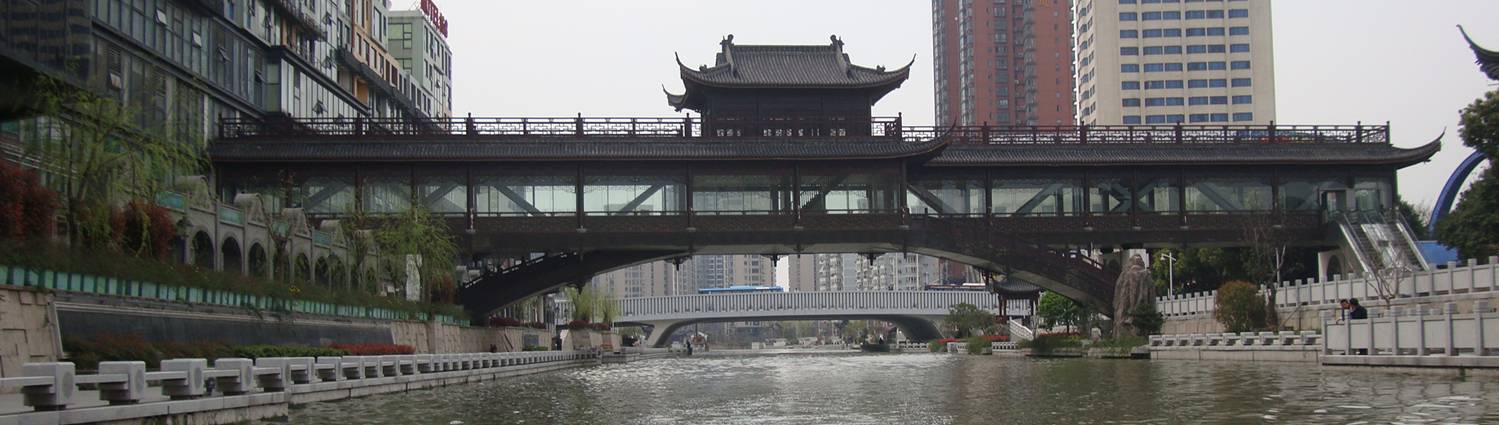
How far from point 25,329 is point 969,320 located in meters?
93.3

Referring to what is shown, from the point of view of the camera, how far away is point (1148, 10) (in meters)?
135

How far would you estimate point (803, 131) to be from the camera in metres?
62.5

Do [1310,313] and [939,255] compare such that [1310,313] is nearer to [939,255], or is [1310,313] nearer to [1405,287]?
[1405,287]

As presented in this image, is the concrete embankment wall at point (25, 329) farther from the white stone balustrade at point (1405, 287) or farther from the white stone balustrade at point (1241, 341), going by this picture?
the white stone balustrade at point (1405, 287)

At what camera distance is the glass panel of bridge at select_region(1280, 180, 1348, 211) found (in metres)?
58.0

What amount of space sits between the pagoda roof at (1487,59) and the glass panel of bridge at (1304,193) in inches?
419

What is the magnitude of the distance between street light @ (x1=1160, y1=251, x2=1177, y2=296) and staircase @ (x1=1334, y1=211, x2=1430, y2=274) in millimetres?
14707

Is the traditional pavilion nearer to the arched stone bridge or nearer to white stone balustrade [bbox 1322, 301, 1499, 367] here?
white stone balustrade [bbox 1322, 301, 1499, 367]

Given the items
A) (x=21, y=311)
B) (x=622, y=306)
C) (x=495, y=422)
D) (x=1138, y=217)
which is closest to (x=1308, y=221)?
(x=1138, y=217)

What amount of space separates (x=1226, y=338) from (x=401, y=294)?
28.5 m

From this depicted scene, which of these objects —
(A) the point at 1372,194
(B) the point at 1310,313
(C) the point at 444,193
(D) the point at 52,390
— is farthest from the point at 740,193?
(D) the point at 52,390

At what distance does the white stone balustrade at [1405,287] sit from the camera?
3759 centimetres

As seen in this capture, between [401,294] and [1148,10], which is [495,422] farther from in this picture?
[1148,10]

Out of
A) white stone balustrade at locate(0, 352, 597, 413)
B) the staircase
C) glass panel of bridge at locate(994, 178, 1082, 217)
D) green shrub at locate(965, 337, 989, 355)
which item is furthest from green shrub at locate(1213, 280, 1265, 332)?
green shrub at locate(965, 337, 989, 355)
